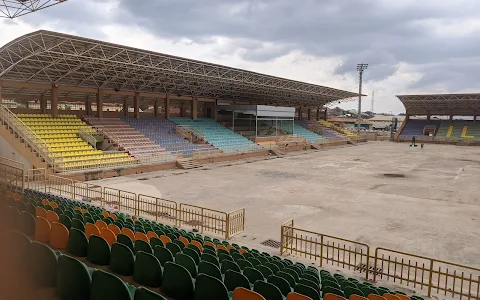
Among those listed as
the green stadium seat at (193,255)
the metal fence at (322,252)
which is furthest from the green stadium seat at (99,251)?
the metal fence at (322,252)

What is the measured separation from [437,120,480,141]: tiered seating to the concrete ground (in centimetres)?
3578

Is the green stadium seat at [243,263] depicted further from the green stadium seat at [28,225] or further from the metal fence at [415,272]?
the green stadium seat at [28,225]

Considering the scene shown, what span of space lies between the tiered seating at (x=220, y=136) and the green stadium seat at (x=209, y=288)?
32760 mm

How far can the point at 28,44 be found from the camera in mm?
21703

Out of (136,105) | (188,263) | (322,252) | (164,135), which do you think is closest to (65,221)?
(188,263)

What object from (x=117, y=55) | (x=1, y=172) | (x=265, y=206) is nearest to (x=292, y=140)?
(x=117, y=55)

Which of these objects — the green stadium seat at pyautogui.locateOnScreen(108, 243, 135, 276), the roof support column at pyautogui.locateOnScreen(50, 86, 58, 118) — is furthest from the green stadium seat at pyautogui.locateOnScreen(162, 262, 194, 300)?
the roof support column at pyautogui.locateOnScreen(50, 86, 58, 118)

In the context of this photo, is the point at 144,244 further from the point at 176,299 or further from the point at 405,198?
the point at 405,198

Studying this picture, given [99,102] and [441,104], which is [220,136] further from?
[441,104]

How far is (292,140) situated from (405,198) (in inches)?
1204

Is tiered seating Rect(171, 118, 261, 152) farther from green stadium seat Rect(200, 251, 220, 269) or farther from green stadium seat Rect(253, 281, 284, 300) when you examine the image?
green stadium seat Rect(253, 281, 284, 300)

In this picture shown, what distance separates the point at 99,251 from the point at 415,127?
76.4 meters

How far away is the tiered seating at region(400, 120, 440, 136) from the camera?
6959cm

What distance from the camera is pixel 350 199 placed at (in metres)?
18.7
